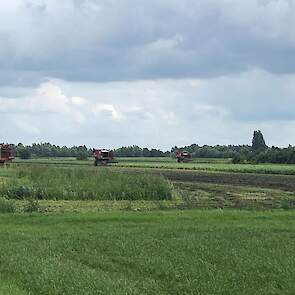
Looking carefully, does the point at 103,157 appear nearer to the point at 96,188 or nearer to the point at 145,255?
Answer: the point at 96,188

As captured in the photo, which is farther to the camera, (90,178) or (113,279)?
(90,178)

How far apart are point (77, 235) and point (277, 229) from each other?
6358 mm

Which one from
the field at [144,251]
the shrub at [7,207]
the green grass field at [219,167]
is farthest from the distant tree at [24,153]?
the shrub at [7,207]

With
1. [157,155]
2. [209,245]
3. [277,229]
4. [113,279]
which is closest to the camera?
[113,279]

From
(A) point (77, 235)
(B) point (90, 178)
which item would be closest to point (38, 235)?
(A) point (77, 235)

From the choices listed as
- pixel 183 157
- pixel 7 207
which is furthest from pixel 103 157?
pixel 7 207

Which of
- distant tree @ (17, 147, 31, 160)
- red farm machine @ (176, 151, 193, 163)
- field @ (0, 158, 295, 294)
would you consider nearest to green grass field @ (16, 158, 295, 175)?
red farm machine @ (176, 151, 193, 163)

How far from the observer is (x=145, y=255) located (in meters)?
16.7

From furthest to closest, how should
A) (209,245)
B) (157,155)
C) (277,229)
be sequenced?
(157,155), (277,229), (209,245)

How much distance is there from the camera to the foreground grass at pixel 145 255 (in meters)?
13.6

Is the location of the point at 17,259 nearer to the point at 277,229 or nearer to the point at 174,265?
the point at 174,265

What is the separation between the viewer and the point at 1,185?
38.2m

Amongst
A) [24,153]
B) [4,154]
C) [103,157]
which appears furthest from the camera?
[24,153]

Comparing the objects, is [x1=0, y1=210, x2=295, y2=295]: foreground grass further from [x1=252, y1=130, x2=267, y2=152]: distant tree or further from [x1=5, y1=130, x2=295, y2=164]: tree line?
[x1=252, y1=130, x2=267, y2=152]: distant tree
